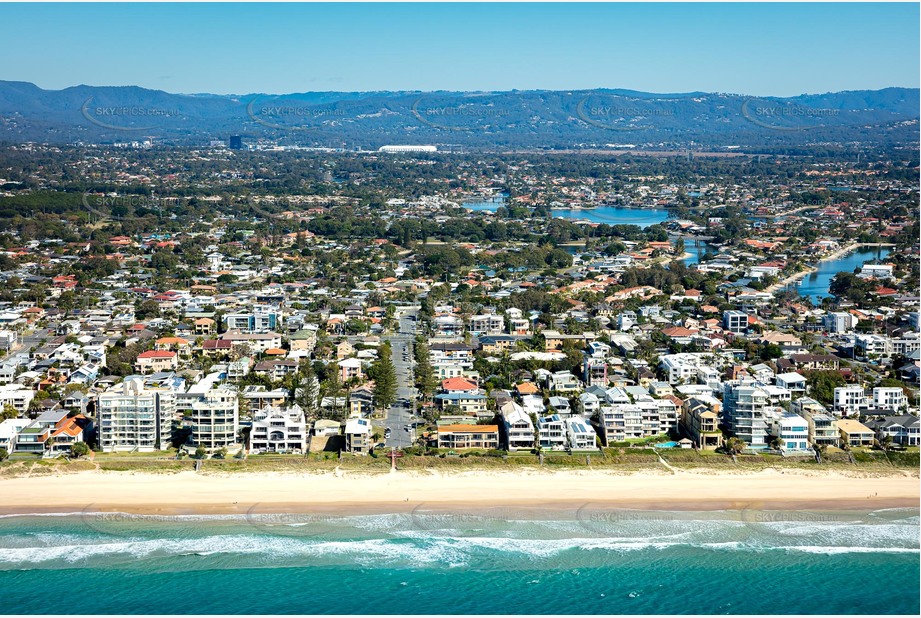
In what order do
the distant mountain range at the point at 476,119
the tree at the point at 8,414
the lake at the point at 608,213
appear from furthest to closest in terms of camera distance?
the distant mountain range at the point at 476,119, the lake at the point at 608,213, the tree at the point at 8,414

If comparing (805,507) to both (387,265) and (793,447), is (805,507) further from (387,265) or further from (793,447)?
(387,265)

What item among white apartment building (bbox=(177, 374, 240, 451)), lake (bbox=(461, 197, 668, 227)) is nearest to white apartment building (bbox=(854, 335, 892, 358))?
white apartment building (bbox=(177, 374, 240, 451))

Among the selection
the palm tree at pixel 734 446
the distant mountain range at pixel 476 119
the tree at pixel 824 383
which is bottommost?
the palm tree at pixel 734 446

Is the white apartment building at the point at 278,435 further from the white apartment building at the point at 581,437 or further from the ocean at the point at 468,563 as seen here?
the white apartment building at the point at 581,437

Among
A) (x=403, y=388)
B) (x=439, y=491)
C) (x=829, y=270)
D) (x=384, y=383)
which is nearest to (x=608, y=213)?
(x=829, y=270)

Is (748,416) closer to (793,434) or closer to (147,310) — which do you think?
(793,434)

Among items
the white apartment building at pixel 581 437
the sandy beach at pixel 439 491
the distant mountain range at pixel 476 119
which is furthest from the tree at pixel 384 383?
the distant mountain range at pixel 476 119

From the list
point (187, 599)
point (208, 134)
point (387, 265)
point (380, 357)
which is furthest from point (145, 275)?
point (208, 134)
